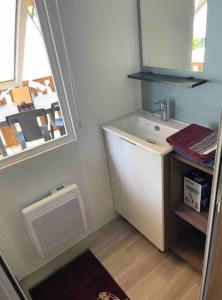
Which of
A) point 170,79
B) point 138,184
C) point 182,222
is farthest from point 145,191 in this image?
point 170,79

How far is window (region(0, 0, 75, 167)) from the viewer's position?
1.32 meters

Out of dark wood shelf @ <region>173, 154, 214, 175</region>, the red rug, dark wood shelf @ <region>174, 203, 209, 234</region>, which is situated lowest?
the red rug

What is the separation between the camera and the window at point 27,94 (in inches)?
52.0

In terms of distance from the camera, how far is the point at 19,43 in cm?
136

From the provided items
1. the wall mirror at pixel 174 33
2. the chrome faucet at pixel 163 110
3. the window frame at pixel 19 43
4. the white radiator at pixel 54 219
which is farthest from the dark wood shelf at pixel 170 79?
the white radiator at pixel 54 219

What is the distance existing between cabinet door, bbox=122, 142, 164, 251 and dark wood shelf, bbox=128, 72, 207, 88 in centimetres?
48

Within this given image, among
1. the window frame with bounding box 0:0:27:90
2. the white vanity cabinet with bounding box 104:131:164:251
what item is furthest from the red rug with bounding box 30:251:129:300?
the window frame with bounding box 0:0:27:90

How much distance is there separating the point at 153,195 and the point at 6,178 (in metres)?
0.98

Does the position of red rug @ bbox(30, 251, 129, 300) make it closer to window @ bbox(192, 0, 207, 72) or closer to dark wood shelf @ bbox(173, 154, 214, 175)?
dark wood shelf @ bbox(173, 154, 214, 175)

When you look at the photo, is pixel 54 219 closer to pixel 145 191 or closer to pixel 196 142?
pixel 145 191

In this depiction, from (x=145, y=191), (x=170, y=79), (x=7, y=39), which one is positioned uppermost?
(x=7, y=39)

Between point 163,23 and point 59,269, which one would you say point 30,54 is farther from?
point 59,269

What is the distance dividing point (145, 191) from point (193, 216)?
1.17ft

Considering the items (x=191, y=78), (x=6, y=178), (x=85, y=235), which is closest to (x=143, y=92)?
(x=191, y=78)
